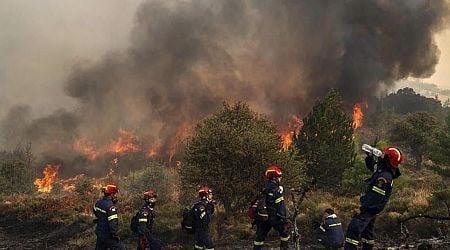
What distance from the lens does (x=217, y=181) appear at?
15344mm

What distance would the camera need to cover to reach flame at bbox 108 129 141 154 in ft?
204

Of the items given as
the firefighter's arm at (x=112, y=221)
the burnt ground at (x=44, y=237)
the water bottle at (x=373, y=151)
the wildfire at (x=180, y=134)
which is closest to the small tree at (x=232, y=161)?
the burnt ground at (x=44, y=237)

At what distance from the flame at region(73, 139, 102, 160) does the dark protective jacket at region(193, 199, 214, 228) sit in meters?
55.5

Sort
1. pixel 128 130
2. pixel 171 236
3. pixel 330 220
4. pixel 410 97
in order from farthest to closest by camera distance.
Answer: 1. pixel 410 97
2. pixel 128 130
3. pixel 171 236
4. pixel 330 220

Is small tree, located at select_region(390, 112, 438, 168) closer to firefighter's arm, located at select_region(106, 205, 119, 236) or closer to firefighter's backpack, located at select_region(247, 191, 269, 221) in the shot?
firefighter's backpack, located at select_region(247, 191, 269, 221)

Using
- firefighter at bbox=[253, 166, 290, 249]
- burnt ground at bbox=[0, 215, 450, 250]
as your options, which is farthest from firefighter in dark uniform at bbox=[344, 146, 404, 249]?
burnt ground at bbox=[0, 215, 450, 250]

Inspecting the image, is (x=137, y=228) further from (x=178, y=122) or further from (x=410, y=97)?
(x=410, y=97)

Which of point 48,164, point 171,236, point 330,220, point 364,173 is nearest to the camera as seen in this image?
point 330,220

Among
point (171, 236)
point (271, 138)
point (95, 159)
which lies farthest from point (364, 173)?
point (95, 159)

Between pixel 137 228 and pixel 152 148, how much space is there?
172 ft

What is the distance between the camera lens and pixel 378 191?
21.4 ft

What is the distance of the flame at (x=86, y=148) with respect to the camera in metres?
61.5

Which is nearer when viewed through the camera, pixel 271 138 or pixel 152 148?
pixel 271 138

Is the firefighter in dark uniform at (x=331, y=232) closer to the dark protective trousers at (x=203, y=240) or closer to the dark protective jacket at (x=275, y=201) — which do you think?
the dark protective jacket at (x=275, y=201)
